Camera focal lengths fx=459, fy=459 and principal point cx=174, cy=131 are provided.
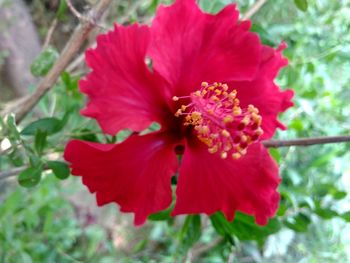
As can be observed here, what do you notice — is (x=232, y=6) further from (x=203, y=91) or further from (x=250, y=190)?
(x=250, y=190)

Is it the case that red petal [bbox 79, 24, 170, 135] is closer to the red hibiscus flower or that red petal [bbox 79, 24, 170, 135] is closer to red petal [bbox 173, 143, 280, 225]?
the red hibiscus flower

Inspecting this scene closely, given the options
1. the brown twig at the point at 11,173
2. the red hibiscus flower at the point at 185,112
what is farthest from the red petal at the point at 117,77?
the brown twig at the point at 11,173

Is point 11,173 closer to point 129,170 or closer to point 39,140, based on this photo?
point 39,140

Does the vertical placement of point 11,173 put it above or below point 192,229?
above

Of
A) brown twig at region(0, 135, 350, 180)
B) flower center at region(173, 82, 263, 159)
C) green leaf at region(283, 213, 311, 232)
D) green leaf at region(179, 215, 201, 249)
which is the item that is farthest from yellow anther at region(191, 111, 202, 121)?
green leaf at region(283, 213, 311, 232)

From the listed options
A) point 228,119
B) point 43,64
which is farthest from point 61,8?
point 228,119

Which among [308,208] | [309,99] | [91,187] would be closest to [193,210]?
[91,187]

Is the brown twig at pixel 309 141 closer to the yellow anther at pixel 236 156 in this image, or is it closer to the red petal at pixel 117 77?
the yellow anther at pixel 236 156
